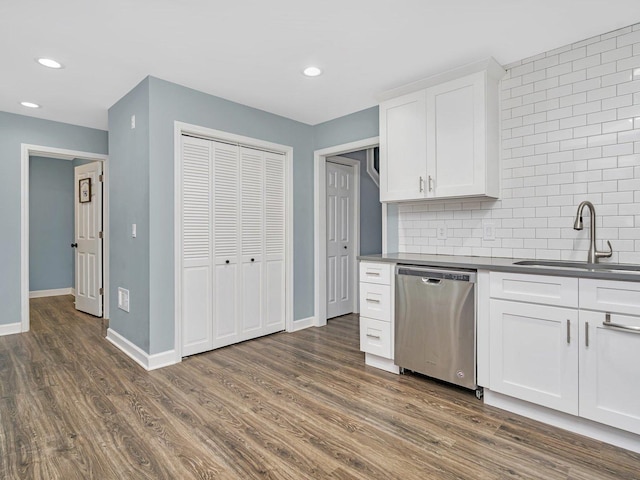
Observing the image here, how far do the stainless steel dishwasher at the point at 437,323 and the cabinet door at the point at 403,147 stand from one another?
71 cm

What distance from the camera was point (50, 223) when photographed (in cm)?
636

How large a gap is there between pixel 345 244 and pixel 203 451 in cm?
328

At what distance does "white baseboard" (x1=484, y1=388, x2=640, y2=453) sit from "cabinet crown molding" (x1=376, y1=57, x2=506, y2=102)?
7.35ft

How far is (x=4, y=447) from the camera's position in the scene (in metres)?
1.89

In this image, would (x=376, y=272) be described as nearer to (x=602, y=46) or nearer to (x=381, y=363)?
(x=381, y=363)

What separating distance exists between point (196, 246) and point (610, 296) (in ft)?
9.85

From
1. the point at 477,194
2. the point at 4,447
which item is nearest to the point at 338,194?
the point at 477,194

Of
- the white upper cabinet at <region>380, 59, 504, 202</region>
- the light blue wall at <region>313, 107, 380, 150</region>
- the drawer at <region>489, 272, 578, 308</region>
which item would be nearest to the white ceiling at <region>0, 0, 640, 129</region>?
the white upper cabinet at <region>380, 59, 504, 202</region>

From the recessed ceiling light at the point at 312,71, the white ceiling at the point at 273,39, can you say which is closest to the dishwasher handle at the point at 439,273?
the white ceiling at the point at 273,39

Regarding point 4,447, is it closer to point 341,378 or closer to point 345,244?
point 341,378

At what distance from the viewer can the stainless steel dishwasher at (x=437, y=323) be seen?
240 centimetres

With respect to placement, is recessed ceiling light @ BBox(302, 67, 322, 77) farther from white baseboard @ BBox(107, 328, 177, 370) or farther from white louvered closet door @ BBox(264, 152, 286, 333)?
white baseboard @ BBox(107, 328, 177, 370)

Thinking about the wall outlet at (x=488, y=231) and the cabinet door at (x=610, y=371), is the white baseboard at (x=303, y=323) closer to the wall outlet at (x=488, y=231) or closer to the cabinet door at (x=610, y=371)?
the wall outlet at (x=488, y=231)

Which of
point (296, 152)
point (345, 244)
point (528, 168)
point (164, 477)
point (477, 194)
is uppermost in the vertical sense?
point (296, 152)
